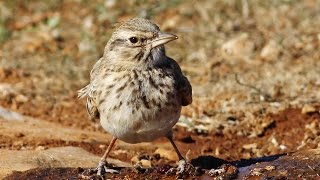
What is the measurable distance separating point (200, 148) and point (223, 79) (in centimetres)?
181

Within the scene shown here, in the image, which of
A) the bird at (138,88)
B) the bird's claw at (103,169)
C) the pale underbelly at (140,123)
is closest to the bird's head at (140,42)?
the bird at (138,88)

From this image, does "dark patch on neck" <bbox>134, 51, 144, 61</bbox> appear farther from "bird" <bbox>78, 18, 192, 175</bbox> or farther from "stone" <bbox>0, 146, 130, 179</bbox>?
"stone" <bbox>0, 146, 130, 179</bbox>

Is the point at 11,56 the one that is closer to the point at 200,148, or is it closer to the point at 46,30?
the point at 46,30

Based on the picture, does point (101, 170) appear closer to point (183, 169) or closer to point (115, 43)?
point (183, 169)

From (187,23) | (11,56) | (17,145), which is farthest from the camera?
(187,23)

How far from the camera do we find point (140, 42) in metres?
6.06

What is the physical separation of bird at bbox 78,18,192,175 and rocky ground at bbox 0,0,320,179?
1.01ft

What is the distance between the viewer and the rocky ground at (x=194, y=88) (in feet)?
20.5

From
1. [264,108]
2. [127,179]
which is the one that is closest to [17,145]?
[127,179]

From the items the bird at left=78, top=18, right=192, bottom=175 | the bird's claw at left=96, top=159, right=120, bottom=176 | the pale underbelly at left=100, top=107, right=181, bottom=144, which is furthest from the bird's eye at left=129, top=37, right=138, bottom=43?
the bird's claw at left=96, top=159, right=120, bottom=176

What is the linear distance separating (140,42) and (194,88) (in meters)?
2.98

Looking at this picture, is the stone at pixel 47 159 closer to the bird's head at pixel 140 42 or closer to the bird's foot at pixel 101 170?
the bird's foot at pixel 101 170

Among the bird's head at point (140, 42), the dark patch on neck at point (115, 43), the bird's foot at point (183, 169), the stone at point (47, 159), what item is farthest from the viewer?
the dark patch on neck at point (115, 43)

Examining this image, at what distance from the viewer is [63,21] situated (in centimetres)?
1164
